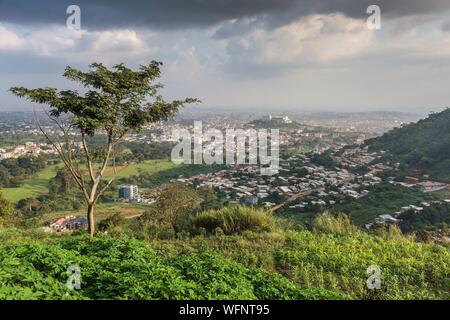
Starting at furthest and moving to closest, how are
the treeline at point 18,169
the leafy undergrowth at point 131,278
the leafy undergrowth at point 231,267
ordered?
the treeline at point 18,169, the leafy undergrowth at point 231,267, the leafy undergrowth at point 131,278

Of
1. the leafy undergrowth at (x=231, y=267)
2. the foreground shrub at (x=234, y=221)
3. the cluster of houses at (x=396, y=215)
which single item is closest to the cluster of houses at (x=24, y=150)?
the cluster of houses at (x=396, y=215)

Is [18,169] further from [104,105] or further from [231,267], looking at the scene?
[231,267]

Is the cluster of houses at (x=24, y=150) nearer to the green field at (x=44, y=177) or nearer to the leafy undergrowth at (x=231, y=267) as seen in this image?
the green field at (x=44, y=177)

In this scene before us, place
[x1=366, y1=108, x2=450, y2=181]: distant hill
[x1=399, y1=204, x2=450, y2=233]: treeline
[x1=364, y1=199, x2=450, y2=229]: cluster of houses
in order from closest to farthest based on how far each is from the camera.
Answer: [x1=399, y1=204, x2=450, y2=233]: treeline
[x1=364, y1=199, x2=450, y2=229]: cluster of houses
[x1=366, y1=108, x2=450, y2=181]: distant hill

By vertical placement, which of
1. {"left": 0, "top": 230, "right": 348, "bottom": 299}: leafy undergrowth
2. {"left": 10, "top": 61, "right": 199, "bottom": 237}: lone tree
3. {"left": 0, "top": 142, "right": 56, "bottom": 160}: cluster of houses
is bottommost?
{"left": 0, "top": 142, "right": 56, "bottom": 160}: cluster of houses

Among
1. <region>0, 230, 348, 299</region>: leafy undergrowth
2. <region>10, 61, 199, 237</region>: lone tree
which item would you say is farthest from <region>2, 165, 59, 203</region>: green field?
<region>0, 230, 348, 299</region>: leafy undergrowth

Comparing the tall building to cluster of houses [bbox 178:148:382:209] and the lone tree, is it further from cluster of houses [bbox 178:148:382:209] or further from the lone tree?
the lone tree

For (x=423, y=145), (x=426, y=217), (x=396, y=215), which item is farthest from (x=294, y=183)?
(x=426, y=217)
